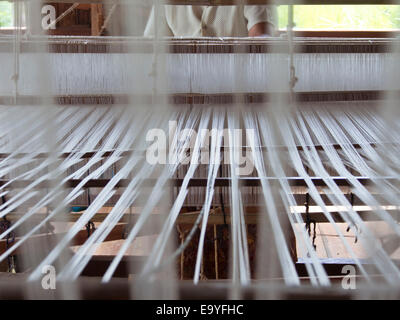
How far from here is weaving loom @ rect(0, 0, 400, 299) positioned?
22.2 inches

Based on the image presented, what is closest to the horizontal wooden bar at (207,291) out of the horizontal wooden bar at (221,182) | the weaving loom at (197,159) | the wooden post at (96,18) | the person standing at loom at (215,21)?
the weaving loom at (197,159)

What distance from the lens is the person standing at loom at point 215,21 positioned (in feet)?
7.12

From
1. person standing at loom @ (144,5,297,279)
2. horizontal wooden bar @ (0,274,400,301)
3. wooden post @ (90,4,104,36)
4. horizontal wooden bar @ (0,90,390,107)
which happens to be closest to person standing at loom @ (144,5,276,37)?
person standing at loom @ (144,5,297,279)

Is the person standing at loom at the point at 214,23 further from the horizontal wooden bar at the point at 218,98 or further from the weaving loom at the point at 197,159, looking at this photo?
the horizontal wooden bar at the point at 218,98

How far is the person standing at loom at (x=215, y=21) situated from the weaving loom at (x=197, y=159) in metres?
0.60

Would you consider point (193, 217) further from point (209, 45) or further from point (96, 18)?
point (96, 18)

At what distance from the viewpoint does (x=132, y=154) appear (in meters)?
1.00

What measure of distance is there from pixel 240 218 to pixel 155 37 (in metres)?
0.52

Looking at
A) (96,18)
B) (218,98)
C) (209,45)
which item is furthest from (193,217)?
(96,18)

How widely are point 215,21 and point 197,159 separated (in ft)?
5.36

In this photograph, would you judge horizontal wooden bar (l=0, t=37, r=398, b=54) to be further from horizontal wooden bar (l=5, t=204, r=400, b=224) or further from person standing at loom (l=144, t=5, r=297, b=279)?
horizontal wooden bar (l=5, t=204, r=400, b=224)

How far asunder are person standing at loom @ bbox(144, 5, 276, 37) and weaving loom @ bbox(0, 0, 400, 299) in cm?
60

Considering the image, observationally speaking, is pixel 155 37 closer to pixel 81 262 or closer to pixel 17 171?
pixel 17 171

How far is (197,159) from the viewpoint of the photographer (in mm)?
998
